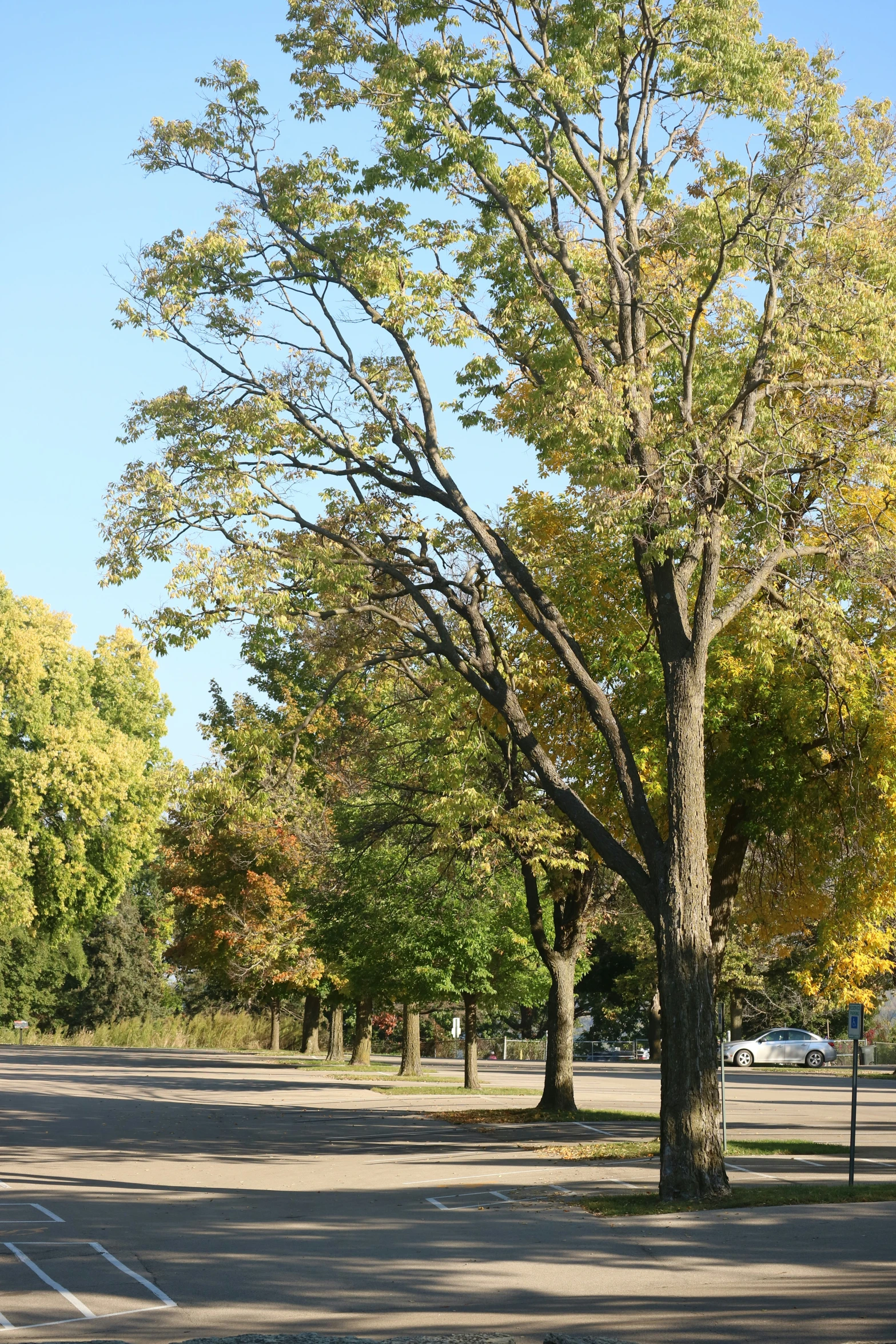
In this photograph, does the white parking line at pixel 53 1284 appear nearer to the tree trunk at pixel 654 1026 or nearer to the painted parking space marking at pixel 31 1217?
the painted parking space marking at pixel 31 1217

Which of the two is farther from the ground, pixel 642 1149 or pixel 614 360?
pixel 614 360

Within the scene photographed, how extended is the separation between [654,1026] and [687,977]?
42066 mm

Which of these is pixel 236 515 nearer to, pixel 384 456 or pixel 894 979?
pixel 384 456

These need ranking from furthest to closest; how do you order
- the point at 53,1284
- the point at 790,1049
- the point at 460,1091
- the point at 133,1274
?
1. the point at 790,1049
2. the point at 460,1091
3. the point at 133,1274
4. the point at 53,1284

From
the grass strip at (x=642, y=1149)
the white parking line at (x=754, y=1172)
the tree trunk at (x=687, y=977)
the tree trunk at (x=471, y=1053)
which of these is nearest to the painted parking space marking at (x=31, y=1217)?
the tree trunk at (x=687, y=977)

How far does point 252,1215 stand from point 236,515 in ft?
28.0

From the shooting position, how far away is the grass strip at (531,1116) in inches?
969

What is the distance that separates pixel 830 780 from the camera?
61.1ft

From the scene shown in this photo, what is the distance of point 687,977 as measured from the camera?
1419cm

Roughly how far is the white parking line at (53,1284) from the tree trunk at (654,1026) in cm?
4141

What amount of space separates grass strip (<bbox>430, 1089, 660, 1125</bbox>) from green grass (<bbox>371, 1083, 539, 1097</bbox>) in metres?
5.75

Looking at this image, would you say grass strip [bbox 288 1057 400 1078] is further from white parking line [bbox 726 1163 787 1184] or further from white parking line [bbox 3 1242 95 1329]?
white parking line [bbox 3 1242 95 1329]

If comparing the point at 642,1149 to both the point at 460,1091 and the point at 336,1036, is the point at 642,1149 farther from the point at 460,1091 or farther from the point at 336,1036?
the point at 336,1036

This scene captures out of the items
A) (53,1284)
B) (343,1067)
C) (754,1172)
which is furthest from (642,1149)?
(343,1067)
